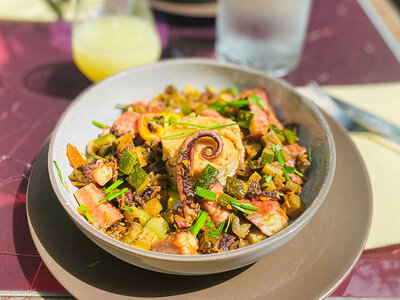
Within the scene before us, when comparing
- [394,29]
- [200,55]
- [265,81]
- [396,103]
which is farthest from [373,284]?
[394,29]

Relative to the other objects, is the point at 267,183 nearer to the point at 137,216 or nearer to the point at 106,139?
the point at 137,216

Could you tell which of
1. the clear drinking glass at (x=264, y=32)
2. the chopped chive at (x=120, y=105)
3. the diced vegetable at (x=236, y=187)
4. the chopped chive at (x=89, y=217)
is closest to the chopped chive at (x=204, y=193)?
the diced vegetable at (x=236, y=187)

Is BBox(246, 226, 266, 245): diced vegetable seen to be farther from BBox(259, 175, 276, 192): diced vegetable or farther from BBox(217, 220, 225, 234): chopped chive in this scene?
BBox(259, 175, 276, 192): diced vegetable

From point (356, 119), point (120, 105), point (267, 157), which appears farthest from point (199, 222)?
point (356, 119)

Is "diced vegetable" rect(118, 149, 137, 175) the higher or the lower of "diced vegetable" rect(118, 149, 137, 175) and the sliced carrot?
the higher

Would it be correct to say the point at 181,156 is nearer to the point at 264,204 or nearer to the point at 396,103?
the point at 264,204

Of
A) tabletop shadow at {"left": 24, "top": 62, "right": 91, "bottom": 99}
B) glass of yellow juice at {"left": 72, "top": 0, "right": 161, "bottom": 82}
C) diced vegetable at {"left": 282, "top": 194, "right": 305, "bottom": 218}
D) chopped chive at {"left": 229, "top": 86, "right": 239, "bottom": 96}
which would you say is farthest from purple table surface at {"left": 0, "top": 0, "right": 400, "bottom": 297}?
chopped chive at {"left": 229, "top": 86, "right": 239, "bottom": 96}
